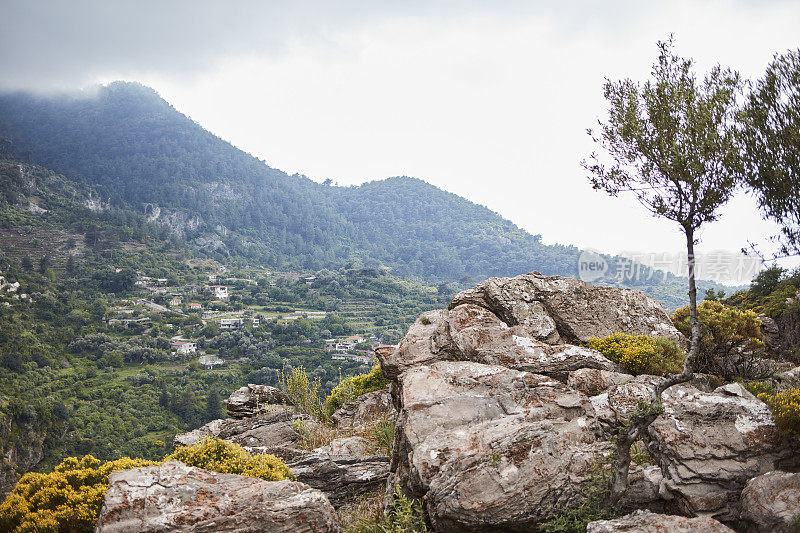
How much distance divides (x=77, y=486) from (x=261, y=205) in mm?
163601

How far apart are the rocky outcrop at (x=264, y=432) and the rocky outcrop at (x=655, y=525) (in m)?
7.00

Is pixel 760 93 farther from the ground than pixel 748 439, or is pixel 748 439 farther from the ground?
pixel 760 93

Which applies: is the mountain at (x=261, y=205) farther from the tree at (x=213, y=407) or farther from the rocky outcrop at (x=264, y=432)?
the rocky outcrop at (x=264, y=432)

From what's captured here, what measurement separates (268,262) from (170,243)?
1081 inches

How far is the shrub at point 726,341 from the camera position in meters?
10.1

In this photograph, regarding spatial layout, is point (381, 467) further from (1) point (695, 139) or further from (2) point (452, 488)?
(1) point (695, 139)

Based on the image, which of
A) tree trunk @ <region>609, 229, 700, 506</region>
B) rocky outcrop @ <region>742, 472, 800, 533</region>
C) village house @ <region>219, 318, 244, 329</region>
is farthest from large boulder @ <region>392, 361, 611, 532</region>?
village house @ <region>219, 318, 244, 329</region>

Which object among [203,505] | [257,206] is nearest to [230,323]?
[203,505]

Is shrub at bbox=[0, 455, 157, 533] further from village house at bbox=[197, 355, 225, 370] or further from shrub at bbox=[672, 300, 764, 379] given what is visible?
village house at bbox=[197, 355, 225, 370]

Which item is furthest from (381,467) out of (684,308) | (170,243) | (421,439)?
(170,243)

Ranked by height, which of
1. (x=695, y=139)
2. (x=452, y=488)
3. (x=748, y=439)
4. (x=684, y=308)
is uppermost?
(x=695, y=139)

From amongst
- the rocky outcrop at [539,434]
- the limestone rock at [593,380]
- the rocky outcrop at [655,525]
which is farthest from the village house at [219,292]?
the rocky outcrop at [655,525]

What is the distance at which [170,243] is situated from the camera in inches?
4242

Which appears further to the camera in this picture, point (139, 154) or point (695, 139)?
point (139, 154)
